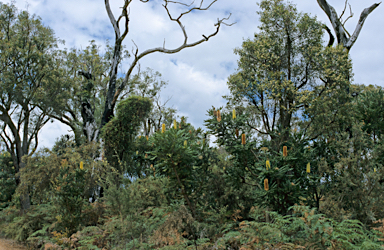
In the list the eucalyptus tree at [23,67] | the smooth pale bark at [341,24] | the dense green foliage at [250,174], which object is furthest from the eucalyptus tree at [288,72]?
the eucalyptus tree at [23,67]

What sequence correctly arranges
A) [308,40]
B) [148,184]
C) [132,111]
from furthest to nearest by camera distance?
[132,111], [308,40], [148,184]

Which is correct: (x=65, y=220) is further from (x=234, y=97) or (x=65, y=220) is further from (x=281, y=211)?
(x=234, y=97)

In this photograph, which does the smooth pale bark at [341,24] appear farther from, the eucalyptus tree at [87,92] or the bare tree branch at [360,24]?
the eucalyptus tree at [87,92]

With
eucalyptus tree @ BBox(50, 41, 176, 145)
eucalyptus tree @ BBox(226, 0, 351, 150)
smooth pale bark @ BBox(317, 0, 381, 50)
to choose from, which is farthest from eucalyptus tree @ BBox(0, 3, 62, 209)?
smooth pale bark @ BBox(317, 0, 381, 50)

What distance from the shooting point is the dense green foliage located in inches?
225

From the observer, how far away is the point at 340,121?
8.23 meters

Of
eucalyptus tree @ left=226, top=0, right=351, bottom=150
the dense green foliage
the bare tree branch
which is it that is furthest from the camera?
the bare tree branch

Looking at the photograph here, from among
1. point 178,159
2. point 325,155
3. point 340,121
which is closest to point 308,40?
point 340,121

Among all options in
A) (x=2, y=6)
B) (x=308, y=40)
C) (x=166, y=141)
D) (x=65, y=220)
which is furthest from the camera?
(x=2, y=6)

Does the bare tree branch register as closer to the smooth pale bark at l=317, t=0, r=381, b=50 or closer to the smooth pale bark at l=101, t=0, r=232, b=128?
the smooth pale bark at l=317, t=0, r=381, b=50

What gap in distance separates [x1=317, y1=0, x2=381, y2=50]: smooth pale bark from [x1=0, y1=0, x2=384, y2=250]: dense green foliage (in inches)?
109

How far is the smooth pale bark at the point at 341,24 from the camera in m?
11.6

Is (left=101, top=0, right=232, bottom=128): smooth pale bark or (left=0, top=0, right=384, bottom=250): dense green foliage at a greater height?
(left=101, top=0, right=232, bottom=128): smooth pale bark

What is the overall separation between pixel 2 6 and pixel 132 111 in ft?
31.7
